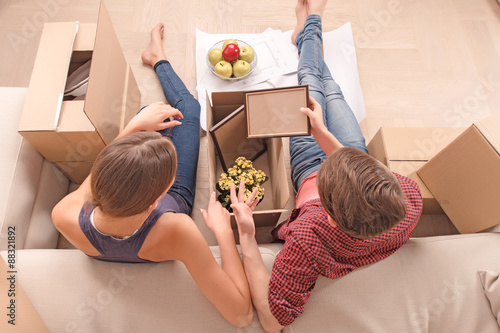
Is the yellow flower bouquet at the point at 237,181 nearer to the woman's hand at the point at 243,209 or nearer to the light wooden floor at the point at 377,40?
the woman's hand at the point at 243,209

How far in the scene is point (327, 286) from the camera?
1054 mm

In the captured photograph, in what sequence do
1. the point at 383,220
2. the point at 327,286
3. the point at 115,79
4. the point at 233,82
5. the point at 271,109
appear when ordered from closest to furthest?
the point at 383,220
the point at 327,286
the point at 271,109
the point at 115,79
the point at 233,82

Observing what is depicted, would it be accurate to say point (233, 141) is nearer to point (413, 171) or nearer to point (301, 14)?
point (413, 171)

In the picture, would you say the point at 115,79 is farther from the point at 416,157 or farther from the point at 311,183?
the point at 416,157

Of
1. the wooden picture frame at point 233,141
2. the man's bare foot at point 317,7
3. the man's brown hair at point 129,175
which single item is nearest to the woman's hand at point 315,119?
the wooden picture frame at point 233,141

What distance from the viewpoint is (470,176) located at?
1180 mm

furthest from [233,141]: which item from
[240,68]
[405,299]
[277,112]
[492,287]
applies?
[492,287]

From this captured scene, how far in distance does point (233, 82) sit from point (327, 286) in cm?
117

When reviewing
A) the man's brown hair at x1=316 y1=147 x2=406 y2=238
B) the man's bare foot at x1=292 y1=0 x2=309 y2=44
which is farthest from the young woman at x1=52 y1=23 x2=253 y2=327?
the man's bare foot at x1=292 y1=0 x2=309 y2=44

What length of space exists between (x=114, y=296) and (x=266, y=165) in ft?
2.74

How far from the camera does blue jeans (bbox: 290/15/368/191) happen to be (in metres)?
1.37

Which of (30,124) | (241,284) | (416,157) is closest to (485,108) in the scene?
(416,157)

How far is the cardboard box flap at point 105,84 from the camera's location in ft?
3.67

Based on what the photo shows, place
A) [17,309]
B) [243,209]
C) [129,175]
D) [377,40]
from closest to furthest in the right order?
[129,175]
[17,309]
[243,209]
[377,40]
